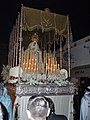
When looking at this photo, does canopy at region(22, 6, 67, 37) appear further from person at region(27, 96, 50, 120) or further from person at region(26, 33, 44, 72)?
person at region(27, 96, 50, 120)

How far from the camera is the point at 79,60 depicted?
25.0 ft

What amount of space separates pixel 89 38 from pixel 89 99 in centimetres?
289

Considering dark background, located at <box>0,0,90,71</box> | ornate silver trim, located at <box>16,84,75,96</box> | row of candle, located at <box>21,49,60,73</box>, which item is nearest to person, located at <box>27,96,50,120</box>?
ornate silver trim, located at <box>16,84,75,96</box>

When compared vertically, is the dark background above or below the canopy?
above

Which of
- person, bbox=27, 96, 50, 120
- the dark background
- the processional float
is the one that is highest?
the dark background

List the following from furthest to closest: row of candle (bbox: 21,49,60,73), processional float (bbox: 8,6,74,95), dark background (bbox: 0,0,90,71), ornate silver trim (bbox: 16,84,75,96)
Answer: dark background (bbox: 0,0,90,71)
row of candle (bbox: 21,49,60,73)
processional float (bbox: 8,6,74,95)
ornate silver trim (bbox: 16,84,75,96)

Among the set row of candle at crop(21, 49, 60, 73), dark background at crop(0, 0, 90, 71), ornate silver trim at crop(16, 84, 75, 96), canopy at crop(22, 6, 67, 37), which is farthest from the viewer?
dark background at crop(0, 0, 90, 71)

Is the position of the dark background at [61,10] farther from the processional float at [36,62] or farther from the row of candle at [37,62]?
the row of candle at [37,62]

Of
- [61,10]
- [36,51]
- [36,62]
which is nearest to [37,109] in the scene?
[36,62]

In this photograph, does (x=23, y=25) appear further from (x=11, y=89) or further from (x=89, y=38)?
(x=89, y=38)

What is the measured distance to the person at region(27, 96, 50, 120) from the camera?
1765 mm

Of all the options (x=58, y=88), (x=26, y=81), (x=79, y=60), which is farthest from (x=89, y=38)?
(x=26, y=81)

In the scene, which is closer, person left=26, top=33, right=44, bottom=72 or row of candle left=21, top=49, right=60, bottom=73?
row of candle left=21, top=49, right=60, bottom=73

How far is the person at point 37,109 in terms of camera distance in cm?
176
